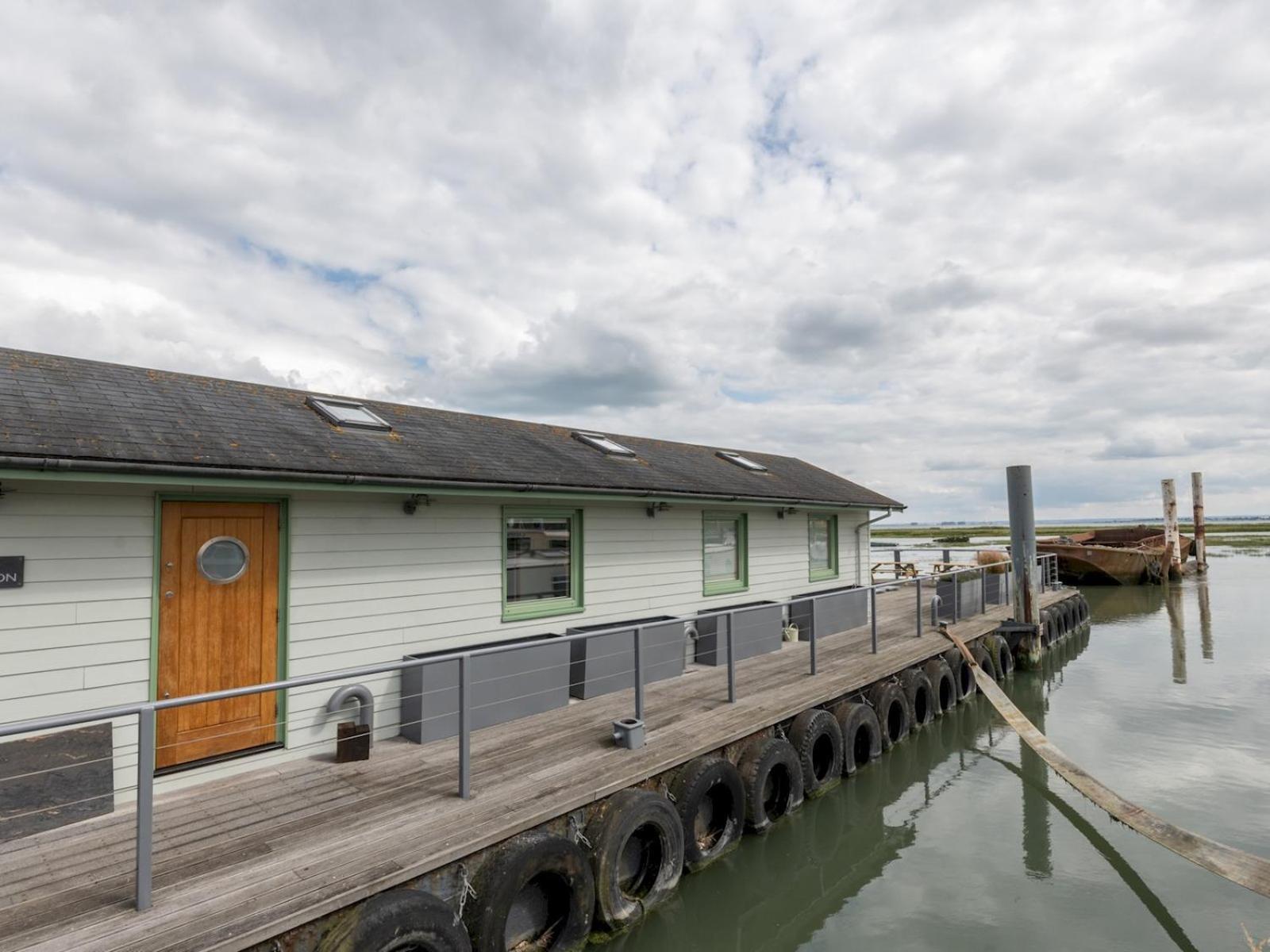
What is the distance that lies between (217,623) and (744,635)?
6587mm

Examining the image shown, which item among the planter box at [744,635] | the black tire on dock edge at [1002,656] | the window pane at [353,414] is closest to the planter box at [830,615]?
the planter box at [744,635]

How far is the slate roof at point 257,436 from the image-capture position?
15.8 feet

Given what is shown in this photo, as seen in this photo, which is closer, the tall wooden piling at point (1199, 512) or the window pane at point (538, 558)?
the window pane at point (538, 558)

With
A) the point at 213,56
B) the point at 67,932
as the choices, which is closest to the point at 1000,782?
the point at 67,932

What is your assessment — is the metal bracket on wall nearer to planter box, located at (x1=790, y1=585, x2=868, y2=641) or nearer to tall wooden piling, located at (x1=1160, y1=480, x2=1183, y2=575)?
planter box, located at (x1=790, y1=585, x2=868, y2=641)

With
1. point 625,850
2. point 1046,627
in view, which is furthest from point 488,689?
Result: point 1046,627

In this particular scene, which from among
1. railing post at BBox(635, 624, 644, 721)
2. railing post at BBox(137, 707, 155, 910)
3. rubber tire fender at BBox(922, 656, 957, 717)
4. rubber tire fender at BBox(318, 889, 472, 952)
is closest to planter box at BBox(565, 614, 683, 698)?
railing post at BBox(635, 624, 644, 721)

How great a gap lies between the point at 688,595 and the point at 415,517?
4800mm

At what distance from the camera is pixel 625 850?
17.5 ft

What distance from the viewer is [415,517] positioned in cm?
672

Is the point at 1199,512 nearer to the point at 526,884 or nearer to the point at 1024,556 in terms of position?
the point at 1024,556

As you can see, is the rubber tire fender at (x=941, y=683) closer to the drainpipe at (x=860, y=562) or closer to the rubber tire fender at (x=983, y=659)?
the rubber tire fender at (x=983, y=659)

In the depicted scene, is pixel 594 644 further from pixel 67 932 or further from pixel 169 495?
pixel 67 932

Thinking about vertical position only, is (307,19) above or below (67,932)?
above
